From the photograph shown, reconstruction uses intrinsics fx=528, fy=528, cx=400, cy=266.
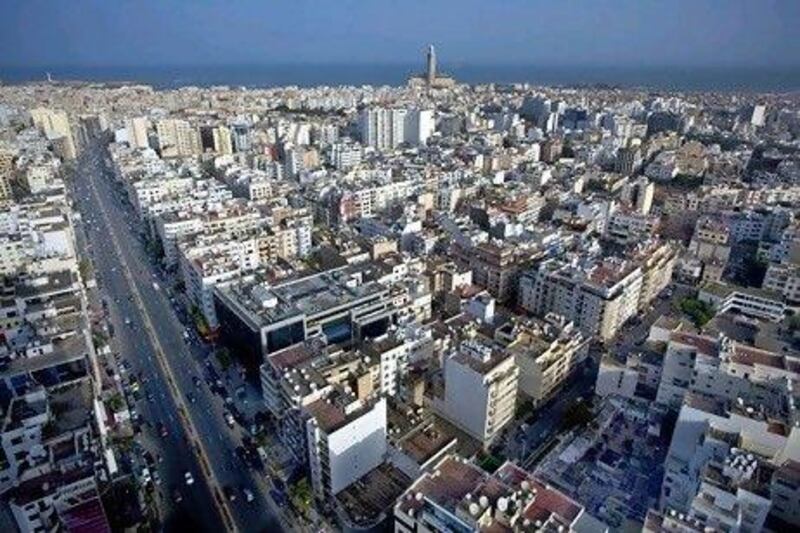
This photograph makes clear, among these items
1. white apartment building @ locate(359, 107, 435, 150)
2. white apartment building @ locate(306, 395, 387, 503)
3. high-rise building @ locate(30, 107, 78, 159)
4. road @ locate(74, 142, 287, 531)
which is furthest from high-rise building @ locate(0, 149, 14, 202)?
white apartment building @ locate(306, 395, 387, 503)

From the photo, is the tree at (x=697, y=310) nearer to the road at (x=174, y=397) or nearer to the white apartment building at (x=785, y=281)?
the white apartment building at (x=785, y=281)

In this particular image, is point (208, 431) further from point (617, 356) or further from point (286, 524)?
point (617, 356)

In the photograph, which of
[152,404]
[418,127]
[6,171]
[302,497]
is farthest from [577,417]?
[418,127]

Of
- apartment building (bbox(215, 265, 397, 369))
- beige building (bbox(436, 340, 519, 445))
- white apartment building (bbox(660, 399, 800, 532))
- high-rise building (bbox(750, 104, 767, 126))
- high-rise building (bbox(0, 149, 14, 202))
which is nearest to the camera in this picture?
white apartment building (bbox(660, 399, 800, 532))

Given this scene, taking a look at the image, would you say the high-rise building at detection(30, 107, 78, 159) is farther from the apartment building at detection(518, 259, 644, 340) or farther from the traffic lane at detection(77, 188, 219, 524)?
the apartment building at detection(518, 259, 644, 340)

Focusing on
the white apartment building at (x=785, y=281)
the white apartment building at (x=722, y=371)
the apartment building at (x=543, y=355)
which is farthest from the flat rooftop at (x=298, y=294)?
the white apartment building at (x=785, y=281)
